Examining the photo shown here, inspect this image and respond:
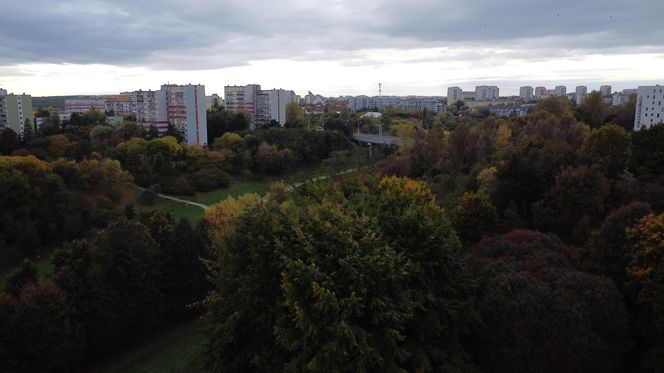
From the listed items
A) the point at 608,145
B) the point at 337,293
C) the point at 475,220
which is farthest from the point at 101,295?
the point at 608,145

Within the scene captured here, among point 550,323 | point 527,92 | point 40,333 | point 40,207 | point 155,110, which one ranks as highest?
point 527,92

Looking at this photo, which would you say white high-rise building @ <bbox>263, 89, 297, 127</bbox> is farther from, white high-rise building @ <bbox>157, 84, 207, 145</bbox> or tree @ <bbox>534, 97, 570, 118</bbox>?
tree @ <bbox>534, 97, 570, 118</bbox>

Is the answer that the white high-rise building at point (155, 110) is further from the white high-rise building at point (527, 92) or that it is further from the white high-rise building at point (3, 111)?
the white high-rise building at point (527, 92)

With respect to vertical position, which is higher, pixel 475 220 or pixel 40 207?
pixel 475 220

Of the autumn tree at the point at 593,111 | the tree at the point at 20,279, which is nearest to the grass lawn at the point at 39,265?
the tree at the point at 20,279

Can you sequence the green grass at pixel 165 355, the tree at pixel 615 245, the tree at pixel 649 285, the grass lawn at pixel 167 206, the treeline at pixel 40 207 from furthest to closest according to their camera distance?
the grass lawn at pixel 167 206 < the treeline at pixel 40 207 < the green grass at pixel 165 355 < the tree at pixel 615 245 < the tree at pixel 649 285

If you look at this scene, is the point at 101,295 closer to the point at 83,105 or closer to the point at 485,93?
the point at 83,105

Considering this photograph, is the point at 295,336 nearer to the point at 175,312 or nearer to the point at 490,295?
the point at 490,295

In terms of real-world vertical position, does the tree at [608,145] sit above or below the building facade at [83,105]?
below
